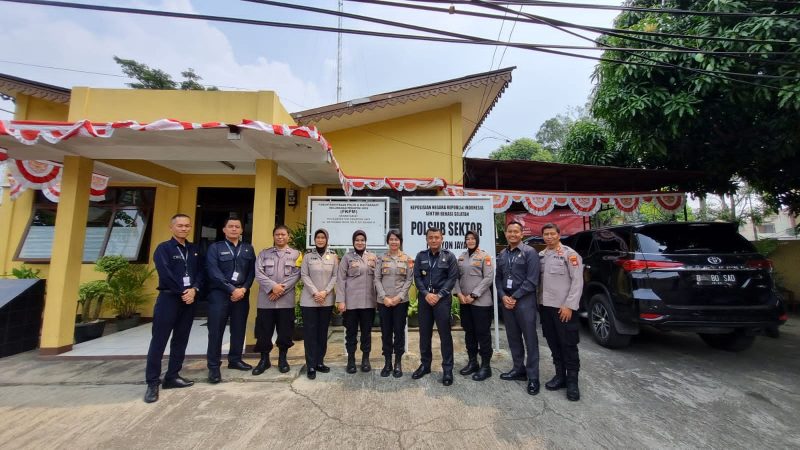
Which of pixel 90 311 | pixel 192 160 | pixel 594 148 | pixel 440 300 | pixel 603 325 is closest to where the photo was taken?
pixel 440 300

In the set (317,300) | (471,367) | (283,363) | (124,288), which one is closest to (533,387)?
(471,367)

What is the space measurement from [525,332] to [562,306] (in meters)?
0.47

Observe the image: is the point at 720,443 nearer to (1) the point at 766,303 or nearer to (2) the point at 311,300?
(1) the point at 766,303

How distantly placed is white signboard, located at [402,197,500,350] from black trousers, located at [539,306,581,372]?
132 centimetres

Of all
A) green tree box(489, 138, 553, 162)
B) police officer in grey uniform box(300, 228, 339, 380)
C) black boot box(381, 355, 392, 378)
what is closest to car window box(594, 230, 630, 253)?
black boot box(381, 355, 392, 378)

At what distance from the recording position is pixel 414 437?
8.64 feet

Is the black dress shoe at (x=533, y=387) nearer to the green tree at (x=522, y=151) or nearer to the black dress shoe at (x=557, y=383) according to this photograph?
the black dress shoe at (x=557, y=383)

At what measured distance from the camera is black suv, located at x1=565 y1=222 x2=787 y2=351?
381 centimetres

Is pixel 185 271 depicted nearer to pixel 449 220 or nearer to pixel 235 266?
pixel 235 266

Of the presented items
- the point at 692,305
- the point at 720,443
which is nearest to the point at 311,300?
the point at 720,443

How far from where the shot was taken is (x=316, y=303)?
3.78m

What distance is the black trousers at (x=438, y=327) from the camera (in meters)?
3.65

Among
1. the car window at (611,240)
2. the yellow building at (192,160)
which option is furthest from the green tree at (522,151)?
the car window at (611,240)

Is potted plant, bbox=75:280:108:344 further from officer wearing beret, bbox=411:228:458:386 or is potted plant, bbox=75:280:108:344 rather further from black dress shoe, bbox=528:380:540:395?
black dress shoe, bbox=528:380:540:395
